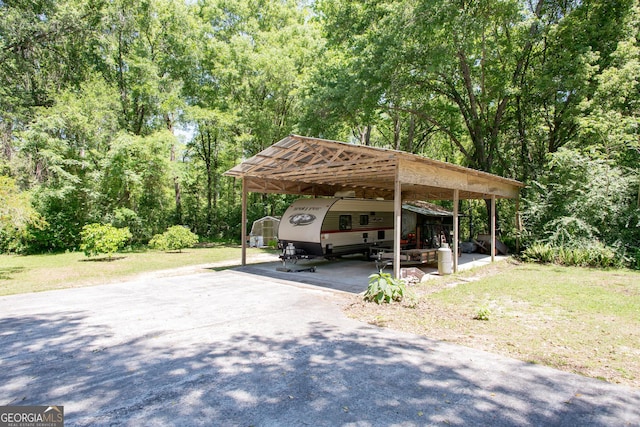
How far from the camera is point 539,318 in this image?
643 centimetres

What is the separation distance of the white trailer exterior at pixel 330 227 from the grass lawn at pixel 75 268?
3.20 metres

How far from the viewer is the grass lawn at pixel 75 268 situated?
31.8 ft

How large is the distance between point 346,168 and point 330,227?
9.15 ft

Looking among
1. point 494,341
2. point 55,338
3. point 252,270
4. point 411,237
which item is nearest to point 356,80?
point 411,237

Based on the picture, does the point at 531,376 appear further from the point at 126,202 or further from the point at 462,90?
the point at 126,202

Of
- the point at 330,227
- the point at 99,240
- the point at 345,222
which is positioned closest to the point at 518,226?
the point at 345,222

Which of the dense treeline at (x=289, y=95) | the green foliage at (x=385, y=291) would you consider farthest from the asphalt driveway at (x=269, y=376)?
the dense treeline at (x=289, y=95)

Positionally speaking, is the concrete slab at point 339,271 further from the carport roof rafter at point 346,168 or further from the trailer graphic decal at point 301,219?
the carport roof rafter at point 346,168

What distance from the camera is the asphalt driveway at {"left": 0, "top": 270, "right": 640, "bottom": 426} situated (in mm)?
3201

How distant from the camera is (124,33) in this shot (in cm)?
2200

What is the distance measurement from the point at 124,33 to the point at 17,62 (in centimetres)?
610

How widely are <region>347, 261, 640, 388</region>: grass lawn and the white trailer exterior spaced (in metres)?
4.06

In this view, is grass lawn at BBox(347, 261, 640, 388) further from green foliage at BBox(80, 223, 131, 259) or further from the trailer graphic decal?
green foliage at BBox(80, 223, 131, 259)

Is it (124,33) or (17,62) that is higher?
(124,33)
